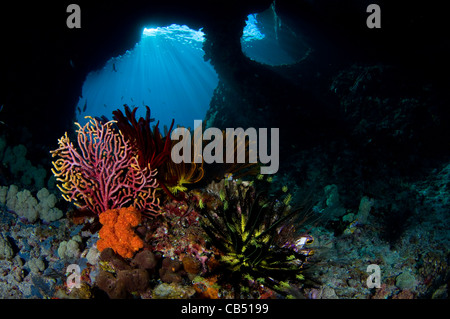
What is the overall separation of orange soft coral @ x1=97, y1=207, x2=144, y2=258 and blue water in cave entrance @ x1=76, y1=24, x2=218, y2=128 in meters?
3.42

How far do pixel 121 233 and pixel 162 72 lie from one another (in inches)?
3483

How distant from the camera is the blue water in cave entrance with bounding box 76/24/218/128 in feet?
135

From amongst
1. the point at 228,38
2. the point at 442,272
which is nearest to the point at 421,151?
the point at 442,272

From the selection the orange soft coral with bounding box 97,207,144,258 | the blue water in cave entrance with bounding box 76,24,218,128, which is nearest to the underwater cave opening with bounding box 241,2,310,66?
the blue water in cave entrance with bounding box 76,24,218,128

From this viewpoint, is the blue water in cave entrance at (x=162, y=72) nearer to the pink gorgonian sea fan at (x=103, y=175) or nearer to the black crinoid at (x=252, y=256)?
the pink gorgonian sea fan at (x=103, y=175)

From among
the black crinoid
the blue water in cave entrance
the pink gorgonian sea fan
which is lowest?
the black crinoid

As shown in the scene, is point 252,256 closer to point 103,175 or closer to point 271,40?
point 103,175

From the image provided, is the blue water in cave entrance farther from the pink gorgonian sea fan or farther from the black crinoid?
the black crinoid

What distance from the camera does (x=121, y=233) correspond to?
262cm

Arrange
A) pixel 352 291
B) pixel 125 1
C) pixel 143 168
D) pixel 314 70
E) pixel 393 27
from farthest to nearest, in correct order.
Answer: pixel 314 70 < pixel 125 1 < pixel 393 27 < pixel 143 168 < pixel 352 291

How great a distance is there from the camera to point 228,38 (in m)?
12.9

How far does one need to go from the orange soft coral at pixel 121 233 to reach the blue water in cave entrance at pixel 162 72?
11.2ft
